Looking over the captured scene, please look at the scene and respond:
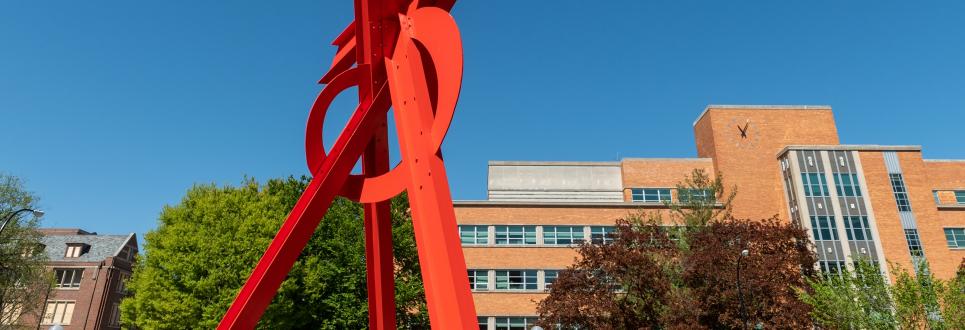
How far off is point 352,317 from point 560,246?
65.1 feet

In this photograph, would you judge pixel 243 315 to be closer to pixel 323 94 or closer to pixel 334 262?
pixel 323 94

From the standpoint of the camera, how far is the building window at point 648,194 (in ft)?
155

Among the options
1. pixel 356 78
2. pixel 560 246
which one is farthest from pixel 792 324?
pixel 356 78

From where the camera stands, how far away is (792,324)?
2514 centimetres

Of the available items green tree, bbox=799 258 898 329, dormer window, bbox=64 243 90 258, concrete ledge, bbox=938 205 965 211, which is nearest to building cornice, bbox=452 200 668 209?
green tree, bbox=799 258 898 329

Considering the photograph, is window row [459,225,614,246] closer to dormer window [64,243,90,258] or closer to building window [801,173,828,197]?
building window [801,173,828,197]

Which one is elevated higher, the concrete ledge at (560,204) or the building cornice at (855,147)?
the building cornice at (855,147)

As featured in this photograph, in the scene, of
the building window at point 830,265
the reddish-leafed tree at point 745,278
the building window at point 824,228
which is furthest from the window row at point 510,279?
the building window at point 824,228

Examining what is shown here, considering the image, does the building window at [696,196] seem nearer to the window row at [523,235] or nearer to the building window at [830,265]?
the window row at [523,235]

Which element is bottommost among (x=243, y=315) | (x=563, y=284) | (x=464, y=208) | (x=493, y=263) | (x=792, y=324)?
(x=243, y=315)

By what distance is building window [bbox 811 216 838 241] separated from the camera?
4333cm

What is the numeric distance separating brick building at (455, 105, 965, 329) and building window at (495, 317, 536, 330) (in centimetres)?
8

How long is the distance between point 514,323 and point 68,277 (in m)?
40.4

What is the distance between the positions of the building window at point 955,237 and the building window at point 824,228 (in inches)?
364
